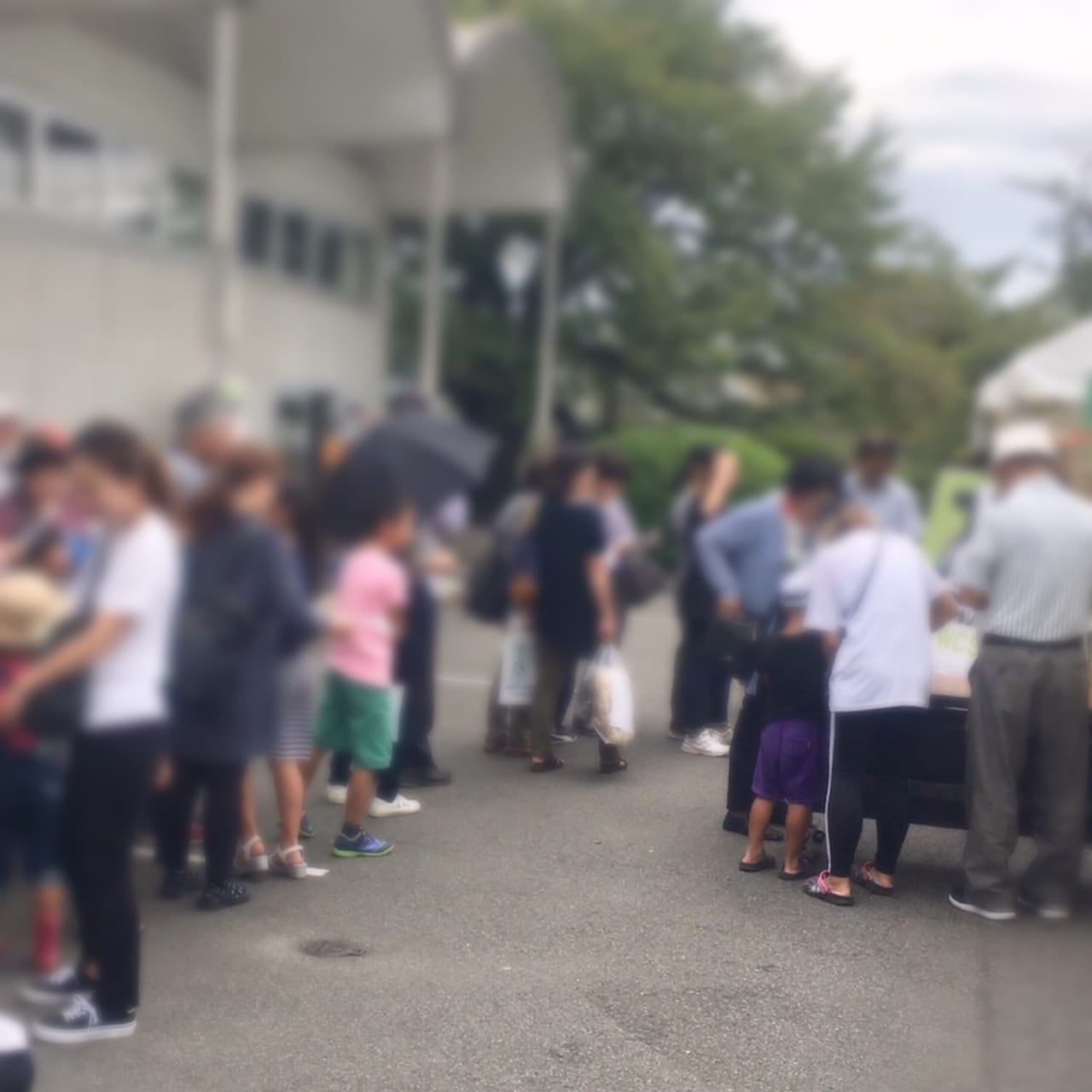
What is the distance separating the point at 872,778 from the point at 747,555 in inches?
78.7

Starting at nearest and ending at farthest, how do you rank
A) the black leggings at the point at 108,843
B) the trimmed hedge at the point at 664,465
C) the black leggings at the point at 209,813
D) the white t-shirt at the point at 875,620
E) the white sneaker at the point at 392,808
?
the black leggings at the point at 108,843
the black leggings at the point at 209,813
the white t-shirt at the point at 875,620
the white sneaker at the point at 392,808
the trimmed hedge at the point at 664,465

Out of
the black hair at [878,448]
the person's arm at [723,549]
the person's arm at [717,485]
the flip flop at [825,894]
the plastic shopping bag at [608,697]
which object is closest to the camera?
the flip flop at [825,894]

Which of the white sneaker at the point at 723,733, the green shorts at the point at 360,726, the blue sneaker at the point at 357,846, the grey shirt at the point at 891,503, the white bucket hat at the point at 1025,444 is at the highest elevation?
the white bucket hat at the point at 1025,444

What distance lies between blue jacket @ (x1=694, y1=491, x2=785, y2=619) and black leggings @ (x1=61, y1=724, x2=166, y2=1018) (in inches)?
161

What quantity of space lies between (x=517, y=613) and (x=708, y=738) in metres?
1.43

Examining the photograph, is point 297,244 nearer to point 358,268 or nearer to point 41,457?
point 358,268

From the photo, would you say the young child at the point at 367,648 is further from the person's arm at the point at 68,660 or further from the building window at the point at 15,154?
the building window at the point at 15,154

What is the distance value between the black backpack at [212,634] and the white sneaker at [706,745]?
206 inches

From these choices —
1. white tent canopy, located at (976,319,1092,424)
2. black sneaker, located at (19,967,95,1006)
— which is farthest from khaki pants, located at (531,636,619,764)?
black sneaker, located at (19,967,95,1006)

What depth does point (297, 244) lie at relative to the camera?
18016 mm

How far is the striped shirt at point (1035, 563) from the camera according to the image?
191 inches

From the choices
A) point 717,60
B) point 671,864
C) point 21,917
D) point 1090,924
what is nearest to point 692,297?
point 717,60

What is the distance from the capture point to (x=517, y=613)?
6.90 meters

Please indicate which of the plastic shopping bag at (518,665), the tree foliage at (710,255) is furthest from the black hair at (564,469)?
the tree foliage at (710,255)
